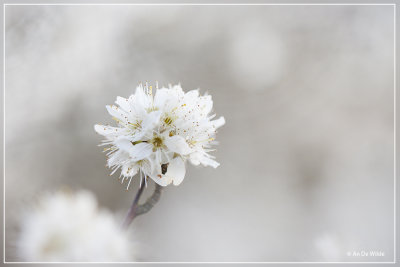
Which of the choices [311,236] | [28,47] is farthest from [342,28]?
[28,47]

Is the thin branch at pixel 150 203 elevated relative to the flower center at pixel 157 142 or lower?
lower

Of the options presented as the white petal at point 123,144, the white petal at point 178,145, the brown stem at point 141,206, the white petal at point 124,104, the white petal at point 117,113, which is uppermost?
the white petal at point 124,104

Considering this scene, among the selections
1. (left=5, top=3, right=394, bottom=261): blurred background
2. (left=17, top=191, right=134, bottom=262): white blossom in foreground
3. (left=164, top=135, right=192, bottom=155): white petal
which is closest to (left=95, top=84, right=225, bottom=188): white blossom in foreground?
(left=164, top=135, right=192, bottom=155): white petal

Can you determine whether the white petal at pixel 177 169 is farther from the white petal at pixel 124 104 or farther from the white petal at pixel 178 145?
the white petal at pixel 124 104

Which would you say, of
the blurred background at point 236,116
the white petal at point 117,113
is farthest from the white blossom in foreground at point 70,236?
the white petal at point 117,113

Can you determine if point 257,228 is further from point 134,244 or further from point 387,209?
point 134,244

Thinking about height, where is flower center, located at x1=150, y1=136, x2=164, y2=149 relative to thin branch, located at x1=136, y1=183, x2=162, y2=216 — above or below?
above

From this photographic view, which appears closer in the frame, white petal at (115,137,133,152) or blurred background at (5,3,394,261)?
white petal at (115,137,133,152)

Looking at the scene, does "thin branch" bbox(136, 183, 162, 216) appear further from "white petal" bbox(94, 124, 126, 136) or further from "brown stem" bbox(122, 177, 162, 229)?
"white petal" bbox(94, 124, 126, 136)
